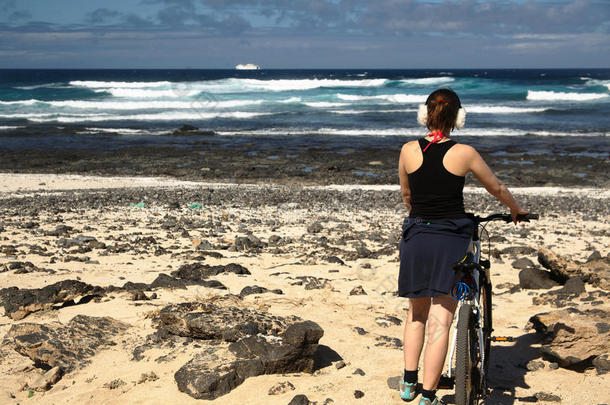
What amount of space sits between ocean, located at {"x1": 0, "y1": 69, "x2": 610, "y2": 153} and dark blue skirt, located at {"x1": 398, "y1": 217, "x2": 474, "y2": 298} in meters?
23.2

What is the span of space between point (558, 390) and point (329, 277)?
10.4ft

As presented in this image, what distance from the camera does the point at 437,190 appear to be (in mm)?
3283

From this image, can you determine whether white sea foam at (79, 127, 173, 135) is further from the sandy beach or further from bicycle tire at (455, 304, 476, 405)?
bicycle tire at (455, 304, 476, 405)

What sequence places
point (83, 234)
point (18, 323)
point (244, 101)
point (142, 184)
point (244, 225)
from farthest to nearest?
point (244, 101), point (142, 184), point (244, 225), point (83, 234), point (18, 323)


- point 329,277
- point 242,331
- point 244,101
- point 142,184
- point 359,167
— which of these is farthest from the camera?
point 244,101

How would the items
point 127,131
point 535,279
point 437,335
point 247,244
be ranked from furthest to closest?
point 127,131
point 247,244
point 535,279
point 437,335

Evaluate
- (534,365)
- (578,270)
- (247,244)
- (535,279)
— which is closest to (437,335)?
(534,365)

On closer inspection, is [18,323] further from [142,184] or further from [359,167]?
[359,167]

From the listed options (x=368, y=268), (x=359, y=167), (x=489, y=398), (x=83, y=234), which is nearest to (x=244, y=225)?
(x=83, y=234)

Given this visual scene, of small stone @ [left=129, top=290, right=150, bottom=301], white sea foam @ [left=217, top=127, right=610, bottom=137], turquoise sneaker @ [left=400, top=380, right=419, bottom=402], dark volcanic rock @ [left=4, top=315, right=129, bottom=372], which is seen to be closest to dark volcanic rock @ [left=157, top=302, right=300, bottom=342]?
dark volcanic rock @ [left=4, top=315, right=129, bottom=372]

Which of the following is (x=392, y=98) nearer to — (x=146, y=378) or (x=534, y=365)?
(x=534, y=365)

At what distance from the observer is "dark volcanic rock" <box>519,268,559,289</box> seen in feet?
20.9

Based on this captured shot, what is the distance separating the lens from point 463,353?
10.7ft

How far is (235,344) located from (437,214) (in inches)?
69.1
